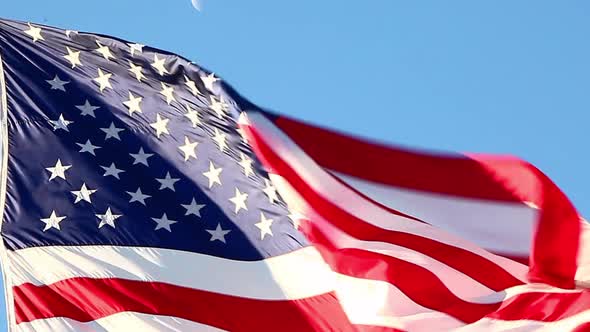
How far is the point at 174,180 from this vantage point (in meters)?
18.4

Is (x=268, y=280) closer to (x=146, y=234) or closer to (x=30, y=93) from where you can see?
(x=146, y=234)

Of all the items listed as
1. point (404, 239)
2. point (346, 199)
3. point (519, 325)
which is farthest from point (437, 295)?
point (346, 199)

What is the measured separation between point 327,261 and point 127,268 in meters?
2.13

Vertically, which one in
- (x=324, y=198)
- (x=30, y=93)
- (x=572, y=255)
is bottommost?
(x=572, y=255)

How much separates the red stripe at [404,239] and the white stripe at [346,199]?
6cm

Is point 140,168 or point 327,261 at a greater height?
point 140,168

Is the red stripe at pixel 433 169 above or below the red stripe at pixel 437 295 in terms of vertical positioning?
above

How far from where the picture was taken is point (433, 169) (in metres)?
18.8

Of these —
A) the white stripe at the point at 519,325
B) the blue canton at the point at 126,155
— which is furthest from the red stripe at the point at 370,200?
the white stripe at the point at 519,325

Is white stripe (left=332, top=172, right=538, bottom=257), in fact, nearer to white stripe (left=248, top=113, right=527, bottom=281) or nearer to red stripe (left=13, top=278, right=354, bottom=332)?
white stripe (left=248, top=113, right=527, bottom=281)

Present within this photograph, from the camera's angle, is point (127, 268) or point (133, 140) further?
point (133, 140)

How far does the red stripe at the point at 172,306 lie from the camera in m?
17.1

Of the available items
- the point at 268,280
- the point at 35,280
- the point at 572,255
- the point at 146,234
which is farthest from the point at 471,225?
the point at 35,280

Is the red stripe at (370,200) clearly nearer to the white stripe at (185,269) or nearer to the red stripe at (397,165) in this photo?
the red stripe at (397,165)
